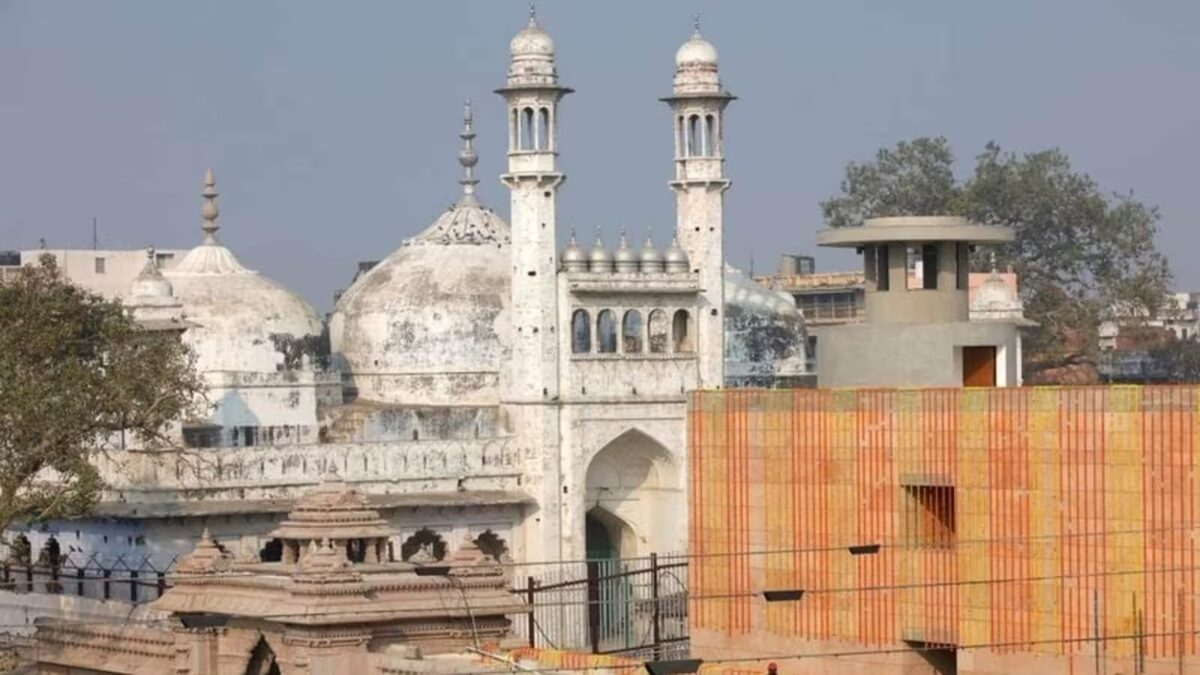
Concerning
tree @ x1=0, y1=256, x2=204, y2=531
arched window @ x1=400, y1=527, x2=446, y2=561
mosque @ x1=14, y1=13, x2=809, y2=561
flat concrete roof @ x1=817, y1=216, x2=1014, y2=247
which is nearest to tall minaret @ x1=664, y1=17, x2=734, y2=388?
mosque @ x1=14, y1=13, x2=809, y2=561

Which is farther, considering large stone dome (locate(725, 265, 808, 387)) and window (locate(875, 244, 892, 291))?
large stone dome (locate(725, 265, 808, 387))

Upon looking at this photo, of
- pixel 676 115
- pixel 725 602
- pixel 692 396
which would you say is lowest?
pixel 725 602

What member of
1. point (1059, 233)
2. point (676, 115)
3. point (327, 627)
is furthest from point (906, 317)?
point (1059, 233)

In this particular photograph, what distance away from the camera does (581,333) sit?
163 ft

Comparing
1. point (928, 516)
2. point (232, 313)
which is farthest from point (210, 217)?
point (928, 516)

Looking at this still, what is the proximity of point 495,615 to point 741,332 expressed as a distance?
26.9 m

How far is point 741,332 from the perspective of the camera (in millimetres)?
56656

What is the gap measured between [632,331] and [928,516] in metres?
17.5

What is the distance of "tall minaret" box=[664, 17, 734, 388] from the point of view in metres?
50.5

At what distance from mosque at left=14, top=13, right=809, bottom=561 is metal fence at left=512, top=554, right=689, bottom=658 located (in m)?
0.88

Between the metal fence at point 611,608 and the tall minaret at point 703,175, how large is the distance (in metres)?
4.12

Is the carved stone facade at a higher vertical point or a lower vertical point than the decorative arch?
higher

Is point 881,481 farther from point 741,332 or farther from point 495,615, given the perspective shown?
point 741,332

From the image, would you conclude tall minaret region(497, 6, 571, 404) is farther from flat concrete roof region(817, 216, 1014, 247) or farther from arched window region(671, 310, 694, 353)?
flat concrete roof region(817, 216, 1014, 247)
